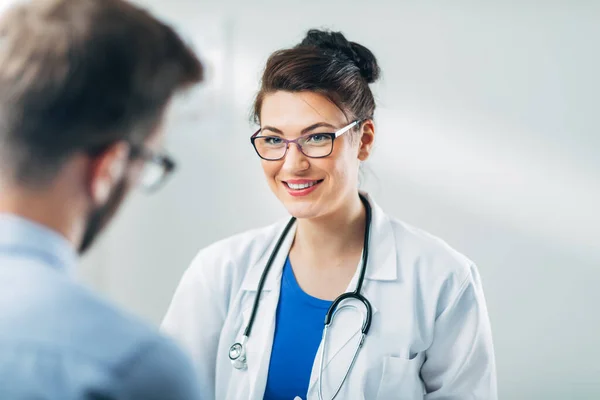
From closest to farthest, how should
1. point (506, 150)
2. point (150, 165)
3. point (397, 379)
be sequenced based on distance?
point (150, 165) < point (397, 379) < point (506, 150)

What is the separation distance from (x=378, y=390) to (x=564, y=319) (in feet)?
3.24

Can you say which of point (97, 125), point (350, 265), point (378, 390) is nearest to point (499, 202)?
point (350, 265)

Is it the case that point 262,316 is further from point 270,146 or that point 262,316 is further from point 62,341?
point 62,341

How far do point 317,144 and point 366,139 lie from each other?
0.56ft

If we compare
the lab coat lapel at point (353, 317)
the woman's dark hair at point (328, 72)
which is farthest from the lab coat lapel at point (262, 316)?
the woman's dark hair at point (328, 72)

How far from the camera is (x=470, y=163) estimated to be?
2133 mm

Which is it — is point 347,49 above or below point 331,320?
above

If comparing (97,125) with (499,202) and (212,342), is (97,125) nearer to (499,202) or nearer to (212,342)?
(212,342)

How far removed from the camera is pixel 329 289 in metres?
1.48

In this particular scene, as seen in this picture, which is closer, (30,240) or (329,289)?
(30,240)

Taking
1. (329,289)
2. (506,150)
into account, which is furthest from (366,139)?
(506,150)

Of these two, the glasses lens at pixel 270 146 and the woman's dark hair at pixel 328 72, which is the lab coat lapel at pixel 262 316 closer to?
the glasses lens at pixel 270 146

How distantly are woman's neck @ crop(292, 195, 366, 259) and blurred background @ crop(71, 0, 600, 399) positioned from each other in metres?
0.50

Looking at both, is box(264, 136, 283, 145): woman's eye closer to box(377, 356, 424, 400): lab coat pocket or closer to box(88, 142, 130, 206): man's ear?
box(377, 356, 424, 400): lab coat pocket
